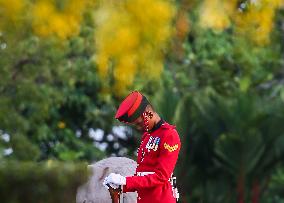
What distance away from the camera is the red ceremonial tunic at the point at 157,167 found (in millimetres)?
5934

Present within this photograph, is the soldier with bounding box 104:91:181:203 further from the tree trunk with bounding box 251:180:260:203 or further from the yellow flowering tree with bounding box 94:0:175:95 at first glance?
the yellow flowering tree with bounding box 94:0:175:95

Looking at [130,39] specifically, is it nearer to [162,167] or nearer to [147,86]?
[147,86]

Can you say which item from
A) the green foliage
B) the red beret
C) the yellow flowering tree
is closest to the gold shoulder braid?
the red beret

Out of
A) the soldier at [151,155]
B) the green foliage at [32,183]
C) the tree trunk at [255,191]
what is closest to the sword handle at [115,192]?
the soldier at [151,155]

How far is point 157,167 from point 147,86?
9.63m

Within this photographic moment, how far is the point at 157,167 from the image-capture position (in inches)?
235

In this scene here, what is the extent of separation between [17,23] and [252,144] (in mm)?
3710

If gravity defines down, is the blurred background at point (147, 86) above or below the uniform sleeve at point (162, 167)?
above

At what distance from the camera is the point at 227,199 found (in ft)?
40.4

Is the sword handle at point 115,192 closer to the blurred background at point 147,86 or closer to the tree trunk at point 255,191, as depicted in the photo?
the blurred background at point 147,86

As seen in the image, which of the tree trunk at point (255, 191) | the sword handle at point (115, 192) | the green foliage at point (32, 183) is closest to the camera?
the sword handle at point (115, 192)

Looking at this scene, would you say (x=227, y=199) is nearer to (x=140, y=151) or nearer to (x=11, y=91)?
(x=11, y=91)

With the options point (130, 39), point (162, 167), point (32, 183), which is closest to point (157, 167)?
point (162, 167)

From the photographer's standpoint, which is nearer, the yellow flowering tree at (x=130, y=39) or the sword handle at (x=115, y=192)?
the sword handle at (x=115, y=192)
